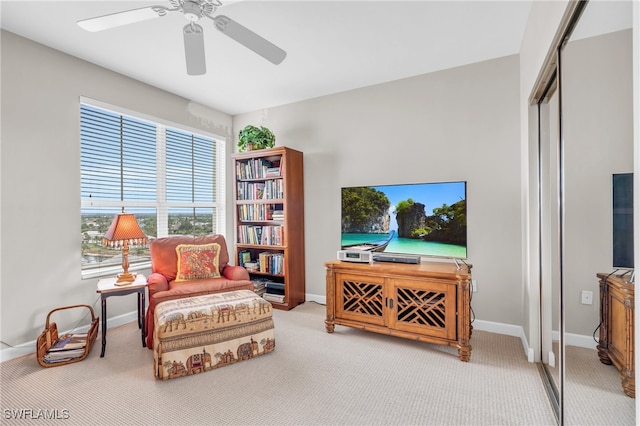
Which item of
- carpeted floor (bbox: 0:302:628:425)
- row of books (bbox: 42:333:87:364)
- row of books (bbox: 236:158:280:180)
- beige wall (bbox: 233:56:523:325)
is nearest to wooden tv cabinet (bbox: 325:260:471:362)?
carpeted floor (bbox: 0:302:628:425)

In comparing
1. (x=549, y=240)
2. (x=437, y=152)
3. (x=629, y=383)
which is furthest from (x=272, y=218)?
(x=629, y=383)

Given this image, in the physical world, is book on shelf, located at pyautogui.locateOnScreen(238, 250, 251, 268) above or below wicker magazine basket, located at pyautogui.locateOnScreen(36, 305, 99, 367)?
above

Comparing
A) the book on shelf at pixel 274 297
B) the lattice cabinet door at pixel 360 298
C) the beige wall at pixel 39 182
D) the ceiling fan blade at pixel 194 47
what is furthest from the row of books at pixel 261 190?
the ceiling fan blade at pixel 194 47

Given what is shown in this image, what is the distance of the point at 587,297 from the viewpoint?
1.21 m

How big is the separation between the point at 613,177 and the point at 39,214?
367 centimetres

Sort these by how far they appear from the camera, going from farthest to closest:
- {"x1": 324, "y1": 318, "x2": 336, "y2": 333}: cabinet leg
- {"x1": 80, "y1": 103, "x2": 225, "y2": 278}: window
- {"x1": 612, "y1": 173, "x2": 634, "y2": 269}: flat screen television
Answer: {"x1": 80, "y1": 103, "x2": 225, "y2": 278}: window, {"x1": 324, "y1": 318, "x2": 336, "y2": 333}: cabinet leg, {"x1": 612, "y1": 173, "x2": 634, "y2": 269}: flat screen television

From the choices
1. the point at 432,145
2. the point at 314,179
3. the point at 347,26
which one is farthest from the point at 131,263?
the point at 432,145

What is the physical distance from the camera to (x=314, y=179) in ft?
12.5

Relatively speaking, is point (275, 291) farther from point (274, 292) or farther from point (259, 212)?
point (259, 212)

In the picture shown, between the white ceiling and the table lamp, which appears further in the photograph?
the table lamp

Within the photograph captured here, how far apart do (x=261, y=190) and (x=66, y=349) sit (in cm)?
236

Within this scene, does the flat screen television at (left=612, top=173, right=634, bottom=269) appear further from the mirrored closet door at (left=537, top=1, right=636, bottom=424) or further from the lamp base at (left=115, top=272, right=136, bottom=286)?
the lamp base at (left=115, top=272, right=136, bottom=286)

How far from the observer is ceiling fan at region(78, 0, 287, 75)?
63.4 inches

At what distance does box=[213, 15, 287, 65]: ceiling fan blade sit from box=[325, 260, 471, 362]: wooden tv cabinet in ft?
5.93
